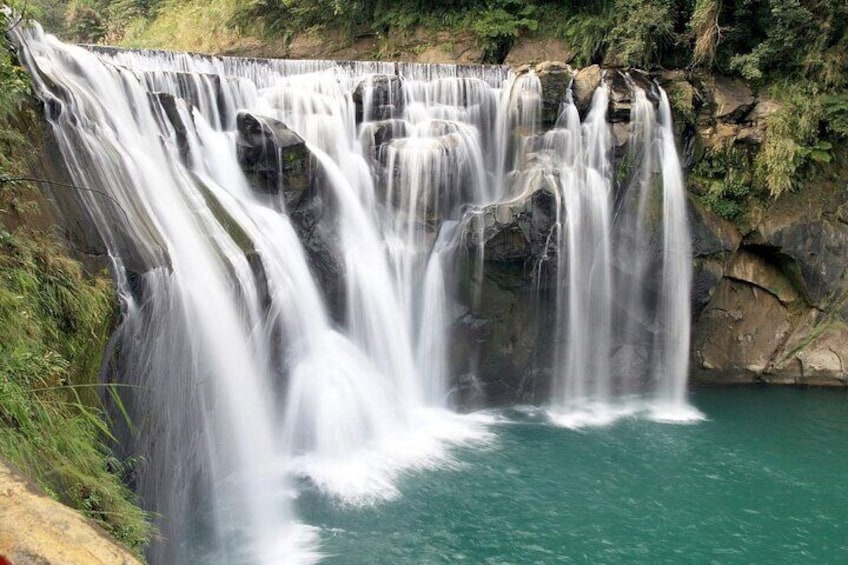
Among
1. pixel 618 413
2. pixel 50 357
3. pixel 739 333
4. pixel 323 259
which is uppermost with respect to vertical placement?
pixel 323 259

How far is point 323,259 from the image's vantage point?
10.3m

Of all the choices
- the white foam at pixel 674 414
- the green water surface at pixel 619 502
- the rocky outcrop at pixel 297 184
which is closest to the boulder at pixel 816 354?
the green water surface at pixel 619 502

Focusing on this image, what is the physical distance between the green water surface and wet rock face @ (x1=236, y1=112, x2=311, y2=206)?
16.1 ft

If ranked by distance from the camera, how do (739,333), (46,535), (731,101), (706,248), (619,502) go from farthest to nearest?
(739,333) → (731,101) → (706,248) → (619,502) → (46,535)

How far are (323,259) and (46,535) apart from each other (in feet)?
26.7

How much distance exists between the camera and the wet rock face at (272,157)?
1006 cm

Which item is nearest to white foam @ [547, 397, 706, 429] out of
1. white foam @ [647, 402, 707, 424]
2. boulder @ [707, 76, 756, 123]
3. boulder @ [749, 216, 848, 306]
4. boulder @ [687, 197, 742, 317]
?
white foam @ [647, 402, 707, 424]

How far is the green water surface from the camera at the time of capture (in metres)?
7.63

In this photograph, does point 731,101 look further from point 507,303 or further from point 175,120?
point 175,120

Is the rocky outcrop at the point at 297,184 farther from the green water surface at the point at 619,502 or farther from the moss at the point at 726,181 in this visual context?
the moss at the point at 726,181

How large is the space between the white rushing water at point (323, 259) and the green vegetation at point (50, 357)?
571mm

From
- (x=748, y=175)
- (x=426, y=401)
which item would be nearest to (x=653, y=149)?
(x=748, y=175)

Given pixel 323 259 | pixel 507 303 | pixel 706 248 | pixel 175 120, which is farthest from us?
pixel 706 248

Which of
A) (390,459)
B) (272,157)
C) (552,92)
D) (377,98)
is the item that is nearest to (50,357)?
(390,459)
